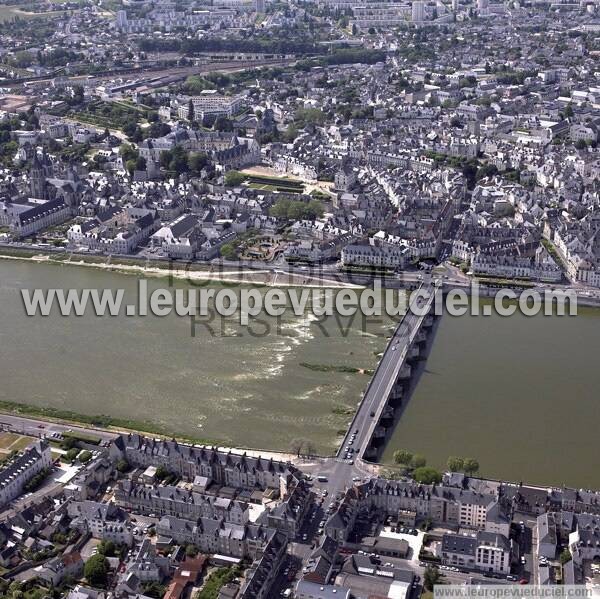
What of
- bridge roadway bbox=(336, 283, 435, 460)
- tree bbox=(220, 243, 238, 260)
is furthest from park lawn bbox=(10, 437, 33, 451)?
tree bbox=(220, 243, 238, 260)

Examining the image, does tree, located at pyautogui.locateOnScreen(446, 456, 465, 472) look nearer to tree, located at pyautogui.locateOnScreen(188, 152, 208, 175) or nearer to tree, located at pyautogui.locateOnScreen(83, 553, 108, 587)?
tree, located at pyautogui.locateOnScreen(83, 553, 108, 587)

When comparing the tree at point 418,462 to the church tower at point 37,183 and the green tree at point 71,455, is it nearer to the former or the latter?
the green tree at point 71,455

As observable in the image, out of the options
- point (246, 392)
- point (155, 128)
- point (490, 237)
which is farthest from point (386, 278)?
point (155, 128)

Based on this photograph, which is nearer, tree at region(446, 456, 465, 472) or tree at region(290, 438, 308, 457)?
tree at region(446, 456, 465, 472)

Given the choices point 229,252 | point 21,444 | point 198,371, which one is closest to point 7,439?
point 21,444

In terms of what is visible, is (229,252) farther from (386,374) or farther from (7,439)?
(7,439)

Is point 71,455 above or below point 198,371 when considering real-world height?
below
